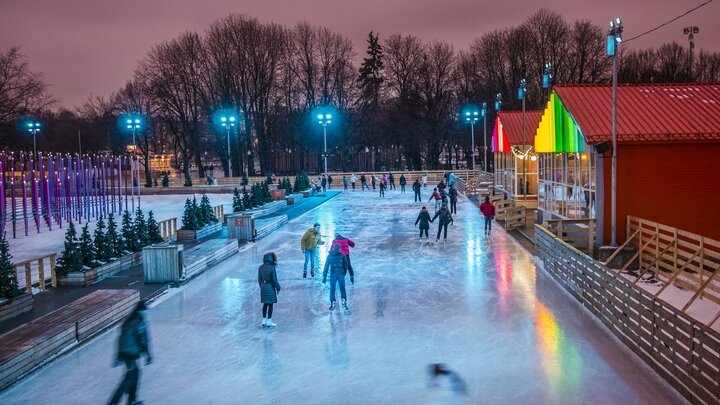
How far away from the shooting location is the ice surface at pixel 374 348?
7648 millimetres

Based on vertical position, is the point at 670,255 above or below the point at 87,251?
below

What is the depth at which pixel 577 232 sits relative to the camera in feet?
56.3

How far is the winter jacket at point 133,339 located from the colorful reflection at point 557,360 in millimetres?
5014

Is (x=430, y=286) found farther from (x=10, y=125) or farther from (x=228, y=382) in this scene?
(x=10, y=125)

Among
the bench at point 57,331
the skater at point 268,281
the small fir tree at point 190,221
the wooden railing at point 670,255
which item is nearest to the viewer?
the bench at point 57,331

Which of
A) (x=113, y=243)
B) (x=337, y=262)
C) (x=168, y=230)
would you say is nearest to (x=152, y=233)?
(x=113, y=243)

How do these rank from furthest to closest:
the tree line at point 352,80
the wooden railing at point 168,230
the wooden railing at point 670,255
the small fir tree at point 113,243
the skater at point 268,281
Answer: the tree line at point 352,80 < the wooden railing at point 168,230 < the small fir tree at point 113,243 < the wooden railing at point 670,255 < the skater at point 268,281

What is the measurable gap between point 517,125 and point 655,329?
27941 millimetres

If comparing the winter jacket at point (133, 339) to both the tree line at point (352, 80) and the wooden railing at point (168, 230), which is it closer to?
the wooden railing at point (168, 230)

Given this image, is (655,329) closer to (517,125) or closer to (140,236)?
(140,236)

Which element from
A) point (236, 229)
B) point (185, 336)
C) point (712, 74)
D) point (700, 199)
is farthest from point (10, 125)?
point (712, 74)

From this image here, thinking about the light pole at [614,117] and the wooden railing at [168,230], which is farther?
the wooden railing at [168,230]

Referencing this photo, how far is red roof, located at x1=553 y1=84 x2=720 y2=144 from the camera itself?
54.5 ft

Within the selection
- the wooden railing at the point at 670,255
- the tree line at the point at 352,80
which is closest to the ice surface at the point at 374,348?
the wooden railing at the point at 670,255
